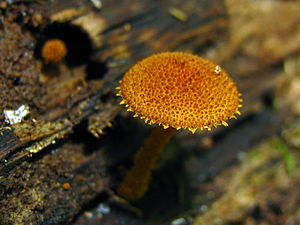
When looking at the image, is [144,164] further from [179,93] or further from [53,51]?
[53,51]

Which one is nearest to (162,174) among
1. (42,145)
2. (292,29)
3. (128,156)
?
(128,156)

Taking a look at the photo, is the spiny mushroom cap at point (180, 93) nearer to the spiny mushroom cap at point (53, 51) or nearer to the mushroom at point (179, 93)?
the mushroom at point (179, 93)

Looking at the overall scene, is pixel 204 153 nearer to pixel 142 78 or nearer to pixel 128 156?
pixel 128 156

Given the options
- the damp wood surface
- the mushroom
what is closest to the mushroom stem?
the mushroom

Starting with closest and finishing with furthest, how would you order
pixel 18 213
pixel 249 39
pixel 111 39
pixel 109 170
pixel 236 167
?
pixel 18 213, pixel 109 170, pixel 111 39, pixel 236 167, pixel 249 39

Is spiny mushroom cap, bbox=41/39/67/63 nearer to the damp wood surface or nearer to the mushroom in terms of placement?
the damp wood surface
